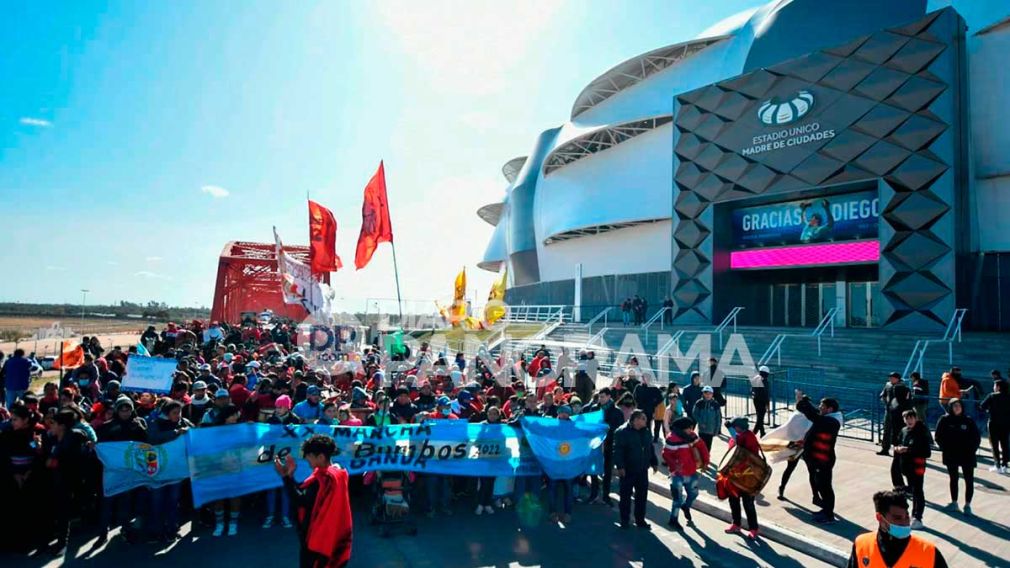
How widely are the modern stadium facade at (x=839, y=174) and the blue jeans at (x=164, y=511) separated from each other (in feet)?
78.3

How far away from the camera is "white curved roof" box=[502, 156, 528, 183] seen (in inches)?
2611

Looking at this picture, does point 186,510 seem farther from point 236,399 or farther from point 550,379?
point 550,379

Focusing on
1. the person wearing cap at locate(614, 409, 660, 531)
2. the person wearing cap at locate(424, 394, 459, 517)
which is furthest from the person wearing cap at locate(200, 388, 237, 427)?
the person wearing cap at locate(614, 409, 660, 531)

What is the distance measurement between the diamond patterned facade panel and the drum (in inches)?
734

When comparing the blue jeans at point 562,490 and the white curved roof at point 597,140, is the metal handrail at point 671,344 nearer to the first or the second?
the blue jeans at point 562,490

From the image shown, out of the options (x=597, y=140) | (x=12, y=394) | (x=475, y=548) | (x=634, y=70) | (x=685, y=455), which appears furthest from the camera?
(x=634, y=70)

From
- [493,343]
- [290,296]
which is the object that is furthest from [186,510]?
[493,343]

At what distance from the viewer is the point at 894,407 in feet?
34.3

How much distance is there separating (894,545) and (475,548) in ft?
14.4

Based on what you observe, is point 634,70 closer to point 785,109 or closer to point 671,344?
point 785,109

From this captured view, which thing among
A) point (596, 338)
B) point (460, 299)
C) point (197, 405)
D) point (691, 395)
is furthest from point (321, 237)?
point (460, 299)

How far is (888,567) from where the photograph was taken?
3357mm

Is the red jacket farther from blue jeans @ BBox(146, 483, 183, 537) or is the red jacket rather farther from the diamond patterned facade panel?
the diamond patterned facade panel

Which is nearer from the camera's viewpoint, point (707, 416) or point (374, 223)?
point (707, 416)
